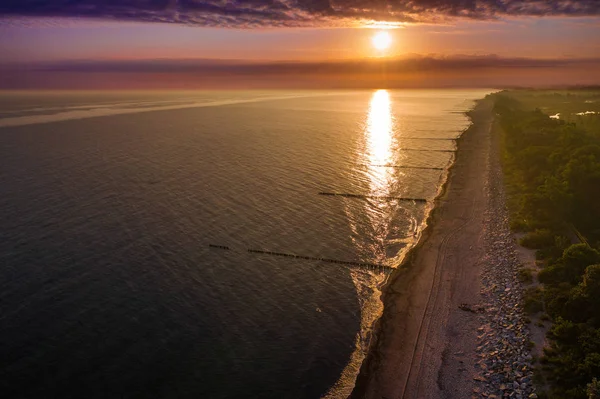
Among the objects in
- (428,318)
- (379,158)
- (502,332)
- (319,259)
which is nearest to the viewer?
(502,332)

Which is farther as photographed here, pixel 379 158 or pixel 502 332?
pixel 379 158

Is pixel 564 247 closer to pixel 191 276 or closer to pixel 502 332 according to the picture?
pixel 502 332

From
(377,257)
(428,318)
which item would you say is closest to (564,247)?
(377,257)

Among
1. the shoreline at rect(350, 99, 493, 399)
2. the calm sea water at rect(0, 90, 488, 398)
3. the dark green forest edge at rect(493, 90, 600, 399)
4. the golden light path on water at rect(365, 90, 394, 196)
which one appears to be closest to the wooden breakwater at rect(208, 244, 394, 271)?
the calm sea water at rect(0, 90, 488, 398)

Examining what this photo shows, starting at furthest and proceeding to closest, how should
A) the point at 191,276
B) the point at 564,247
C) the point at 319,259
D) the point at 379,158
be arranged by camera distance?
the point at 379,158 < the point at 319,259 < the point at 564,247 < the point at 191,276

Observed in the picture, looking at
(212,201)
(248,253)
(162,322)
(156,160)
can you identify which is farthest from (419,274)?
(156,160)

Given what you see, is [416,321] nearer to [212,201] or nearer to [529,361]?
[529,361]
